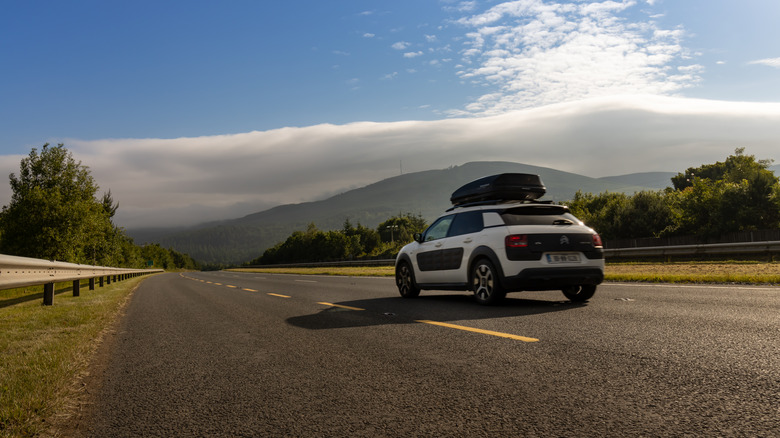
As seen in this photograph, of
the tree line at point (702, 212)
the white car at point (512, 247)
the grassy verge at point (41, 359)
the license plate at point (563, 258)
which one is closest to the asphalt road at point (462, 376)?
the grassy verge at point (41, 359)

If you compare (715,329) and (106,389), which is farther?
(715,329)

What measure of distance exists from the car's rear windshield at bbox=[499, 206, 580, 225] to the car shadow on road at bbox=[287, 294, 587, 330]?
1438 millimetres

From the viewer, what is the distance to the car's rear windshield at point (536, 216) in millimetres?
8922

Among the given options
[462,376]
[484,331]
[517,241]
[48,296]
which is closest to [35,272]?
[48,296]

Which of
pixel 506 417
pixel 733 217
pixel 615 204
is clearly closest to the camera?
pixel 506 417

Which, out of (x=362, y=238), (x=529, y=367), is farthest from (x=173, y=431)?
(x=362, y=238)

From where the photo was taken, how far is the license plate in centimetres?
857

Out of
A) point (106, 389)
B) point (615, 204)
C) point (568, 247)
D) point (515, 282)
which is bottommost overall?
point (106, 389)

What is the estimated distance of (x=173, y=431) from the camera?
10.5ft

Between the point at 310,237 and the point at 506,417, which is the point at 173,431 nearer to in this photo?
the point at 506,417

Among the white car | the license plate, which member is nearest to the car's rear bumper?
the white car

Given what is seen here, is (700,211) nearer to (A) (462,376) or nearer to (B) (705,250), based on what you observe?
(B) (705,250)

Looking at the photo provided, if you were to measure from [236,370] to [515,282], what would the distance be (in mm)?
5063

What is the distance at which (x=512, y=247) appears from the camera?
8.56m
